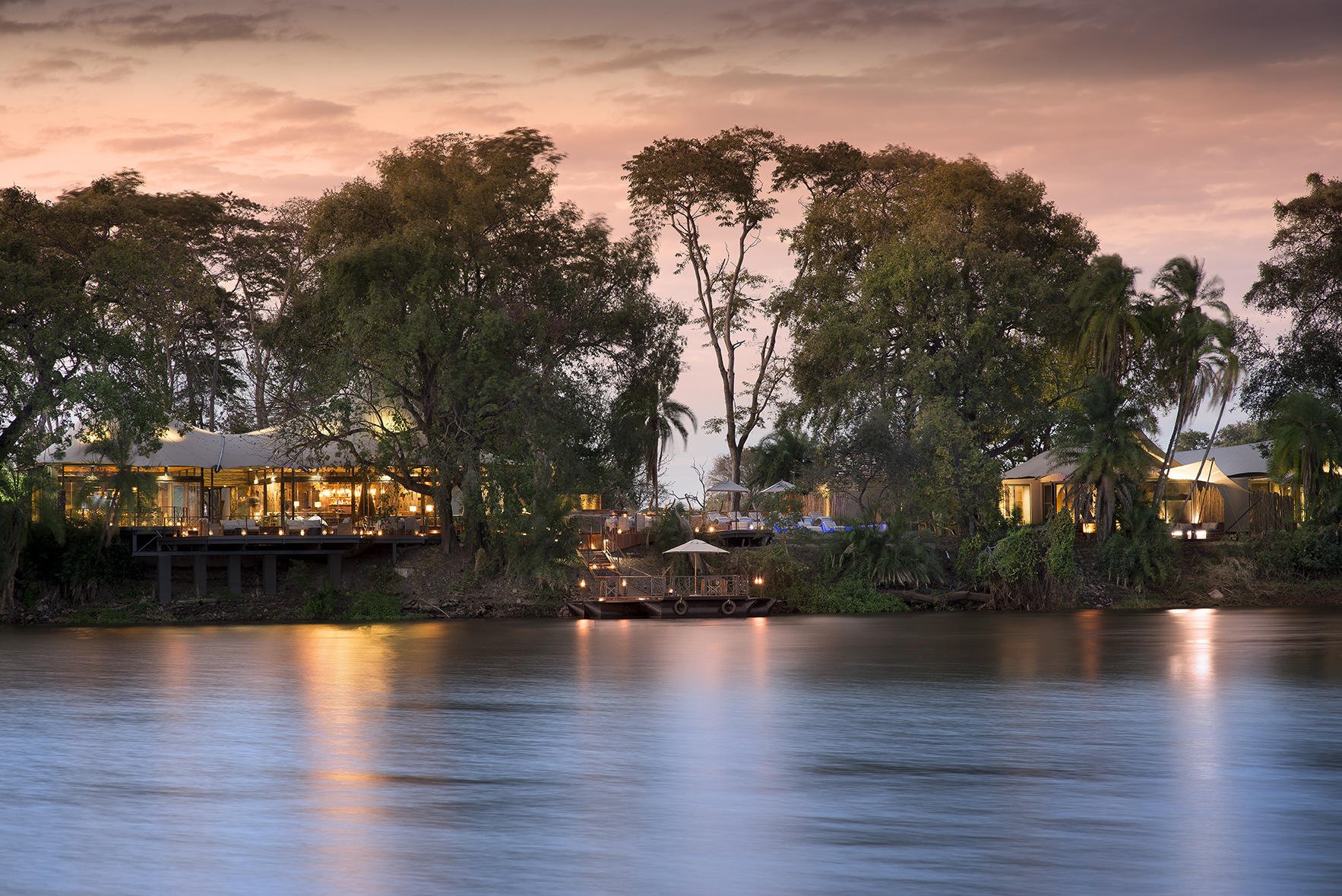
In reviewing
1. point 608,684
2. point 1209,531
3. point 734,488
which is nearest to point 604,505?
point 734,488

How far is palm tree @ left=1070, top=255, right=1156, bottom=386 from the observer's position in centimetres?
5462

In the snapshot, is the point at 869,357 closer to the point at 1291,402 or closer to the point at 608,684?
the point at 1291,402

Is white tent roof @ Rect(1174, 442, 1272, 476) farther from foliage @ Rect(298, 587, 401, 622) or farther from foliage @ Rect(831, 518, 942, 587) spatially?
foliage @ Rect(298, 587, 401, 622)

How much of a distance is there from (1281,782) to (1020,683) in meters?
11.3

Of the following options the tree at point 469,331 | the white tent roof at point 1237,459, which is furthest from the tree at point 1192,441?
the tree at point 469,331

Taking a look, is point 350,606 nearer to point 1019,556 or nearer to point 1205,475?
point 1019,556

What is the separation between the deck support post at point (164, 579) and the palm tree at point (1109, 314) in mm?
33854

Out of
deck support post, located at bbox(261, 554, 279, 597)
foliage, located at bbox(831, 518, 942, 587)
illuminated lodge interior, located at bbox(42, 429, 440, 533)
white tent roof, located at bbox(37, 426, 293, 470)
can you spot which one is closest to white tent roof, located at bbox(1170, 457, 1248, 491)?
foliage, located at bbox(831, 518, 942, 587)

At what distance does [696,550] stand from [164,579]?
17.8 metres

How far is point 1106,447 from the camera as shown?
5175 centimetres

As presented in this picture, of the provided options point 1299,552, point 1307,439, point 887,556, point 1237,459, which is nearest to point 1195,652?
point 887,556

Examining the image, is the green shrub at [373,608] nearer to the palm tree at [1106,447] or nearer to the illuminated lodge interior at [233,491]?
the illuminated lodge interior at [233,491]

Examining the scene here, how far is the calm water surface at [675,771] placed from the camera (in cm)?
1322

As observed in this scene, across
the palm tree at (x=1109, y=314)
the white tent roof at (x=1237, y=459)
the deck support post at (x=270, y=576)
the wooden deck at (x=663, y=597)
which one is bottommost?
the wooden deck at (x=663, y=597)
